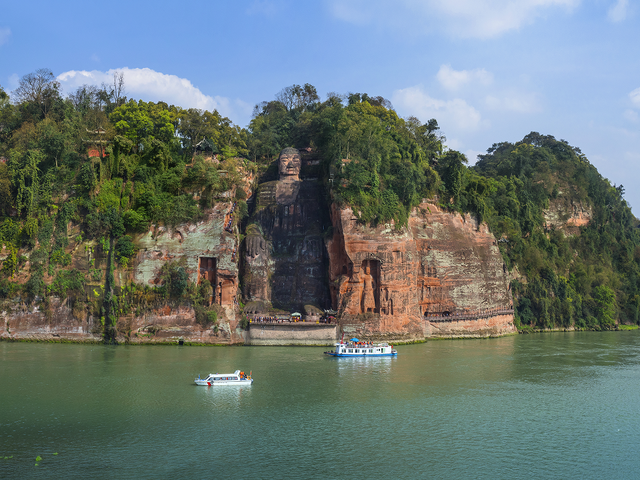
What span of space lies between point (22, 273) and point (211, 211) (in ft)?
52.1

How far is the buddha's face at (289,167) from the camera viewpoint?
5594 cm

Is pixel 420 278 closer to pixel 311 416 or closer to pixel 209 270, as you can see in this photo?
pixel 209 270

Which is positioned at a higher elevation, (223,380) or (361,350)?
(361,350)

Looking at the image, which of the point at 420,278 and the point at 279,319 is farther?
the point at 420,278

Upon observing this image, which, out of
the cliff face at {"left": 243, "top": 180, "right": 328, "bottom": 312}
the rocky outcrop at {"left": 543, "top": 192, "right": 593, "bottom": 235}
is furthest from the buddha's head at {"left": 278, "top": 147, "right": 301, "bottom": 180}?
the rocky outcrop at {"left": 543, "top": 192, "right": 593, "bottom": 235}

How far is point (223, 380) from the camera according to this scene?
31.7 meters

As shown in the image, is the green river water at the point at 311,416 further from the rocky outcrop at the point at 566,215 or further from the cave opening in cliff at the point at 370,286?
the rocky outcrop at the point at 566,215

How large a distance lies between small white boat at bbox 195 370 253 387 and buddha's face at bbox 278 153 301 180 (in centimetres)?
2780

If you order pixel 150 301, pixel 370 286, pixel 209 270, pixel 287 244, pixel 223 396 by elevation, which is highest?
pixel 287 244

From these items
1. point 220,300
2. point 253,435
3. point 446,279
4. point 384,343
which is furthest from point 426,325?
point 253,435

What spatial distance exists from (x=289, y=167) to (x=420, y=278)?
1728cm

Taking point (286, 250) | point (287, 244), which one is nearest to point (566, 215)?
point (287, 244)

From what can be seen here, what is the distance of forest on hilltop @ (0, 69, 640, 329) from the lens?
45.4 metres

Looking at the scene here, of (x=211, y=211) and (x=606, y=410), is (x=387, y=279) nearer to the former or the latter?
(x=211, y=211)
